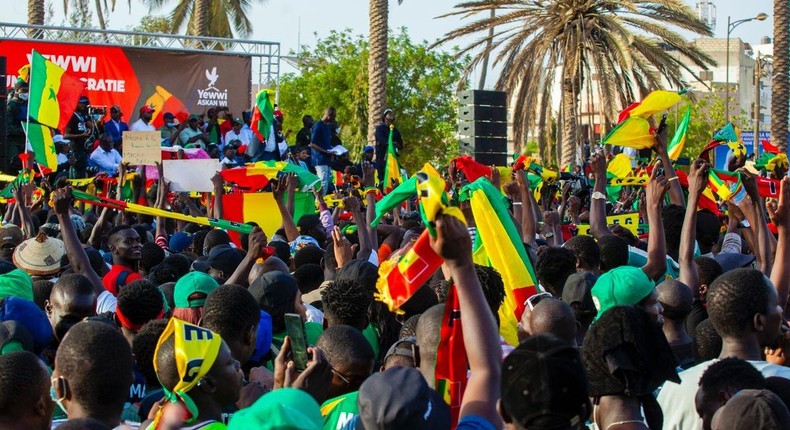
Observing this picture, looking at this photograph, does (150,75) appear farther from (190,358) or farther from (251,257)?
(190,358)

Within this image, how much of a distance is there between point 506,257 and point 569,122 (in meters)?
17.6

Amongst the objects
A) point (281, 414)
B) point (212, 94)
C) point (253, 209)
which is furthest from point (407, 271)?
point (212, 94)

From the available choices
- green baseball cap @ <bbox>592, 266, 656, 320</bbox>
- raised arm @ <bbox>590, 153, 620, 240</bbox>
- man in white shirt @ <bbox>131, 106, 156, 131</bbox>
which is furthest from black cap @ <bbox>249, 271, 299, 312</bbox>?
man in white shirt @ <bbox>131, 106, 156, 131</bbox>

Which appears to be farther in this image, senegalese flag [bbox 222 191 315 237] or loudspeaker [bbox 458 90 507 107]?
loudspeaker [bbox 458 90 507 107]

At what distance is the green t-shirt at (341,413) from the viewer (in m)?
3.46

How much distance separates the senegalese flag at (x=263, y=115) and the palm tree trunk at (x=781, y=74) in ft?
42.9

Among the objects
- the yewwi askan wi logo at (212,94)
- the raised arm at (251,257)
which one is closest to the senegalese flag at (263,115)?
the yewwi askan wi logo at (212,94)

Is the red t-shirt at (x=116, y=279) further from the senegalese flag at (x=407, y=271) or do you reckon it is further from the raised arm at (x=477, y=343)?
the raised arm at (x=477, y=343)

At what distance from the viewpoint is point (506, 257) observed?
5.08m

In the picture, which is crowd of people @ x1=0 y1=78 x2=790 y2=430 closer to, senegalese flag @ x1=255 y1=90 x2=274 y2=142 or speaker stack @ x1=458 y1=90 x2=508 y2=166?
speaker stack @ x1=458 y1=90 x2=508 y2=166

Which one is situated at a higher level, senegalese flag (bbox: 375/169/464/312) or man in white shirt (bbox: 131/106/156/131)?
man in white shirt (bbox: 131/106/156/131)

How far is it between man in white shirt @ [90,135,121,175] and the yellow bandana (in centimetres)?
1472

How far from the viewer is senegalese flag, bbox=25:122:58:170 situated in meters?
11.7

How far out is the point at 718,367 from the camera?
3.90m
